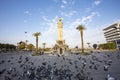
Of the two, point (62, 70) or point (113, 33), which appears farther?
point (113, 33)

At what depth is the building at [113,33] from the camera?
143 m

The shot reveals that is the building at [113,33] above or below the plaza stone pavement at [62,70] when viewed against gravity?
above

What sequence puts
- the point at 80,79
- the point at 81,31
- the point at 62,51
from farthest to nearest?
the point at 62,51
the point at 81,31
the point at 80,79

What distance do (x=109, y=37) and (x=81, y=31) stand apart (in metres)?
104

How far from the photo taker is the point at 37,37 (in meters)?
81.4

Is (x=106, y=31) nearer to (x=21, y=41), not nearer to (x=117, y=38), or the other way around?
(x=117, y=38)

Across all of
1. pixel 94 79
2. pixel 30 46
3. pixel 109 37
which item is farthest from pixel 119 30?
pixel 94 79

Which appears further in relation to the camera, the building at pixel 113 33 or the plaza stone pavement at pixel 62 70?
the building at pixel 113 33

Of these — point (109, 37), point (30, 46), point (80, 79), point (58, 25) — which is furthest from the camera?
point (30, 46)

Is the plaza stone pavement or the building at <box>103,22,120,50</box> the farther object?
the building at <box>103,22,120,50</box>

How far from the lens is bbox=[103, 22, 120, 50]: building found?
471ft

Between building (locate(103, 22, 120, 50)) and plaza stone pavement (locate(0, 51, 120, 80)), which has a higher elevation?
building (locate(103, 22, 120, 50))

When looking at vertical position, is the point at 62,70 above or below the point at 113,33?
below

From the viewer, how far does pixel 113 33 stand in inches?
6029
